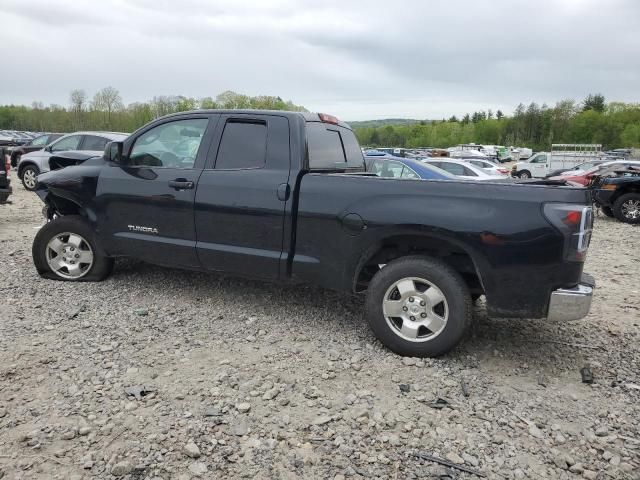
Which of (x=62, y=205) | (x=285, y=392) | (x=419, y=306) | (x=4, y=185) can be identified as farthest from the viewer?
(x=4, y=185)

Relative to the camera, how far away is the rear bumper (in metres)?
3.53

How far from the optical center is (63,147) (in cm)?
1387

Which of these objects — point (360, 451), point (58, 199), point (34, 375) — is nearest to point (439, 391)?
point (360, 451)

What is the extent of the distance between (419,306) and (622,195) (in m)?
11.1

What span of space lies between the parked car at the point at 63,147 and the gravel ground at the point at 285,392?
887 cm

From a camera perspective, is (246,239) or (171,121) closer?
(246,239)

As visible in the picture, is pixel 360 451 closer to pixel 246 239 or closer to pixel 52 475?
pixel 52 475

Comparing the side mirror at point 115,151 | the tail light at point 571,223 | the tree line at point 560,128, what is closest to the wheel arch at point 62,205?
the side mirror at point 115,151

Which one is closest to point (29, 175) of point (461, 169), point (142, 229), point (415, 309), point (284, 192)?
point (142, 229)

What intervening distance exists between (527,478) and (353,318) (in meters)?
2.32

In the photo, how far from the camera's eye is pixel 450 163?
1520 cm

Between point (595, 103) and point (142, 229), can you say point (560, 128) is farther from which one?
point (142, 229)

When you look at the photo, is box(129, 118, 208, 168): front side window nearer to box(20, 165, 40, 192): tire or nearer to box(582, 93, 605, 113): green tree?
box(20, 165, 40, 192): tire

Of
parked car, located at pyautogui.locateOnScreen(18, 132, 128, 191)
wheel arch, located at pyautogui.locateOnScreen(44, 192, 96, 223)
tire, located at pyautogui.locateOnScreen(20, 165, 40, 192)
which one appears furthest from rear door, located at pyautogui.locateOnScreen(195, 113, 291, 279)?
tire, located at pyautogui.locateOnScreen(20, 165, 40, 192)
